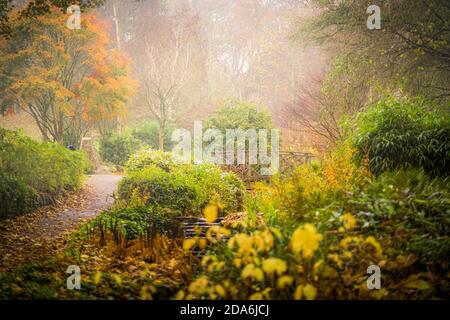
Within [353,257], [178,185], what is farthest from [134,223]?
[353,257]

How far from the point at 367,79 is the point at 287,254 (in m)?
7.59

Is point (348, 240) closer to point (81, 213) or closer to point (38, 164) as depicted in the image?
point (81, 213)

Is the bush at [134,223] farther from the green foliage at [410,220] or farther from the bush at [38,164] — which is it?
the green foliage at [410,220]

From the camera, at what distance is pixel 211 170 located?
899 cm

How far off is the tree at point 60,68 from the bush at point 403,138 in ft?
33.4

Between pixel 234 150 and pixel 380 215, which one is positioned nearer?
pixel 380 215

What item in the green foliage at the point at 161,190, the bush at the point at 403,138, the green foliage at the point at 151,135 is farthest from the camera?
the green foliage at the point at 151,135

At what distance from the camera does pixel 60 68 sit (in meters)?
13.4

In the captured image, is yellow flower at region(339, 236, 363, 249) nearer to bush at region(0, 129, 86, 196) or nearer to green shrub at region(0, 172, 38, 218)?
green shrub at region(0, 172, 38, 218)

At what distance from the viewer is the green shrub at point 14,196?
6383 millimetres

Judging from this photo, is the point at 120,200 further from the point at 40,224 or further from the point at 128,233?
the point at 128,233

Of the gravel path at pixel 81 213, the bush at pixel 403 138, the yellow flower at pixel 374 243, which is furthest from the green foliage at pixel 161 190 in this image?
the yellow flower at pixel 374 243

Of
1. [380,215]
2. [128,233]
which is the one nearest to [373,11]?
[380,215]
